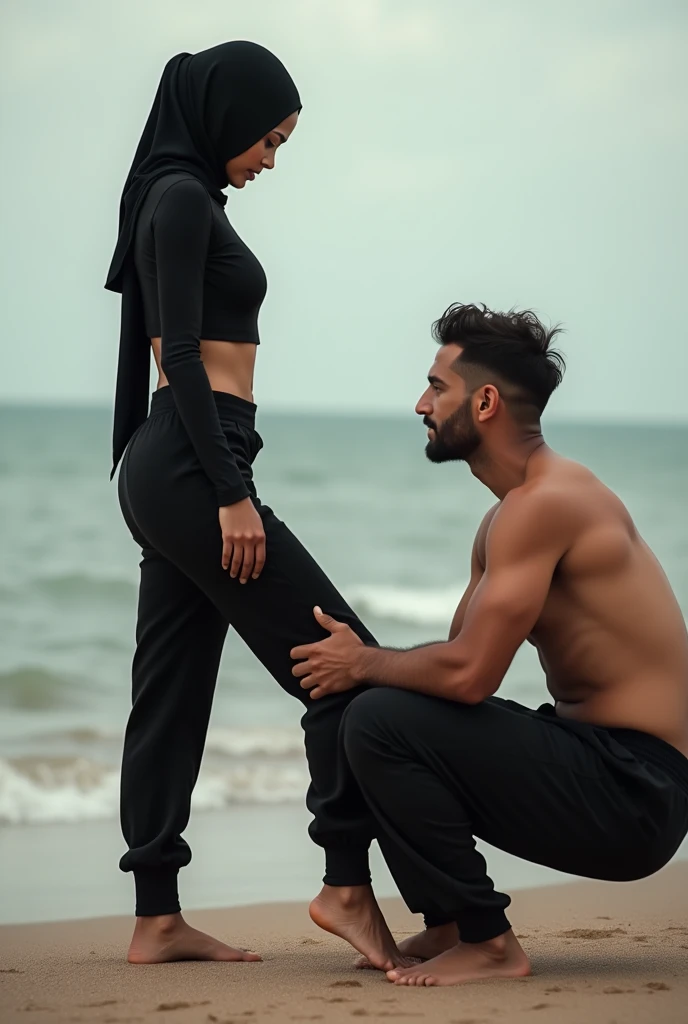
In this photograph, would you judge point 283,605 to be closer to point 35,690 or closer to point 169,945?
point 169,945

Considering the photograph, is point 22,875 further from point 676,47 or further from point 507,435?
point 676,47

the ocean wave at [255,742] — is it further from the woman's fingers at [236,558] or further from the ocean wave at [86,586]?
the ocean wave at [86,586]

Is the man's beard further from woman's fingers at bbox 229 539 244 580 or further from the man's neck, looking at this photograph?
woman's fingers at bbox 229 539 244 580

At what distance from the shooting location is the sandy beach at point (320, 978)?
96.3 inches

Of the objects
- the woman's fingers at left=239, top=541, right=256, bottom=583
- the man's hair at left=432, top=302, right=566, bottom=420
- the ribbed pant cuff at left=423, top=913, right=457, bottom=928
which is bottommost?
the ribbed pant cuff at left=423, top=913, right=457, bottom=928

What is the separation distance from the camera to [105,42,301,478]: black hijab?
3.05 meters

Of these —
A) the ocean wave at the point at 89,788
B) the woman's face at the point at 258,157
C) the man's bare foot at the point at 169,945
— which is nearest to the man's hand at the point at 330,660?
the man's bare foot at the point at 169,945

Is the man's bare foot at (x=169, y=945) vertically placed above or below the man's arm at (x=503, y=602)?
below

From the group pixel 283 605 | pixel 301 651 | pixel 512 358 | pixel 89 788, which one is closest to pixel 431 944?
pixel 301 651

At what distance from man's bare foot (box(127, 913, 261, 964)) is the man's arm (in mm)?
869

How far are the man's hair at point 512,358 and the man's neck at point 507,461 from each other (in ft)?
0.22

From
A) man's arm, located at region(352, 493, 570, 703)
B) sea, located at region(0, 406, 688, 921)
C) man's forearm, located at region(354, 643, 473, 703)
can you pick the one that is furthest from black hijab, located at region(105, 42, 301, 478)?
sea, located at region(0, 406, 688, 921)

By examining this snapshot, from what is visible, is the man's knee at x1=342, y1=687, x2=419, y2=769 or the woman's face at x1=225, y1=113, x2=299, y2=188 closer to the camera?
the man's knee at x1=342, y1=687, x2=419, y2=769

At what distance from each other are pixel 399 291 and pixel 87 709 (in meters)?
16.5
